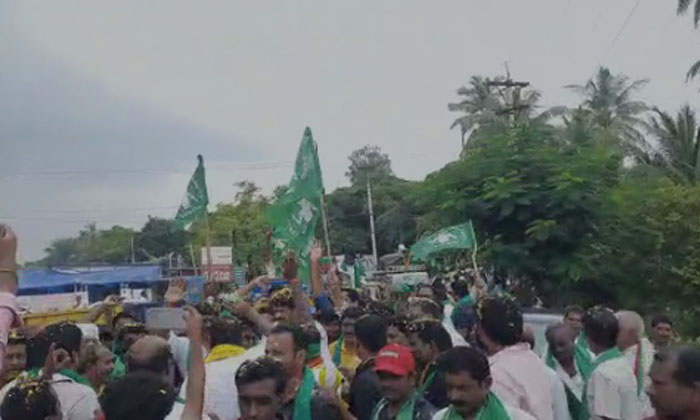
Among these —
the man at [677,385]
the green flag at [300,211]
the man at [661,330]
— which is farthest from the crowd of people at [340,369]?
the green flag at [300,211]

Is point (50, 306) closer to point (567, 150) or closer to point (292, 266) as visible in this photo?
point (567, 150)

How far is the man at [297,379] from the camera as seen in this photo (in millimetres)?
4723

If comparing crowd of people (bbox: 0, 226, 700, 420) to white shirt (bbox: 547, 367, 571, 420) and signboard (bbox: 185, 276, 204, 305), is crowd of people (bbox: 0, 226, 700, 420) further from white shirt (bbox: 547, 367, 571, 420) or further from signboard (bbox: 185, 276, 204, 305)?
signboard (bbox: 185, 276, 204, 305)

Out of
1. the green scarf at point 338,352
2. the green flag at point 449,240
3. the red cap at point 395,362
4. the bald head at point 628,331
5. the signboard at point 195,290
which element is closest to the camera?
the red cap at point 395,362

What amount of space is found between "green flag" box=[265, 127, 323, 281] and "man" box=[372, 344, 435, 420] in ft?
19.8

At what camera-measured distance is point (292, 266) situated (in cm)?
708

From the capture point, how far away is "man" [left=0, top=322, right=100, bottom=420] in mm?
4320

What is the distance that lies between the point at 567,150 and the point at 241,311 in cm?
1530

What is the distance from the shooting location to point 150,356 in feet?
15.0

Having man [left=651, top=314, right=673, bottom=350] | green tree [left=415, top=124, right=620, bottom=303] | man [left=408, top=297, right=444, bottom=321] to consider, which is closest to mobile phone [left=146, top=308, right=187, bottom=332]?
man [left=408, top=297, right=444, bottom=321]

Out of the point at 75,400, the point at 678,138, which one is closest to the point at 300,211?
the point at 75,400

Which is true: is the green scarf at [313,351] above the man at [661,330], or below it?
above

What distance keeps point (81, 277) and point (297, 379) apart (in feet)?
92.7

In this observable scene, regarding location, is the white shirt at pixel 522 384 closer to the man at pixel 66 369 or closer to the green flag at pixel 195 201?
the man at pixel 66 369
